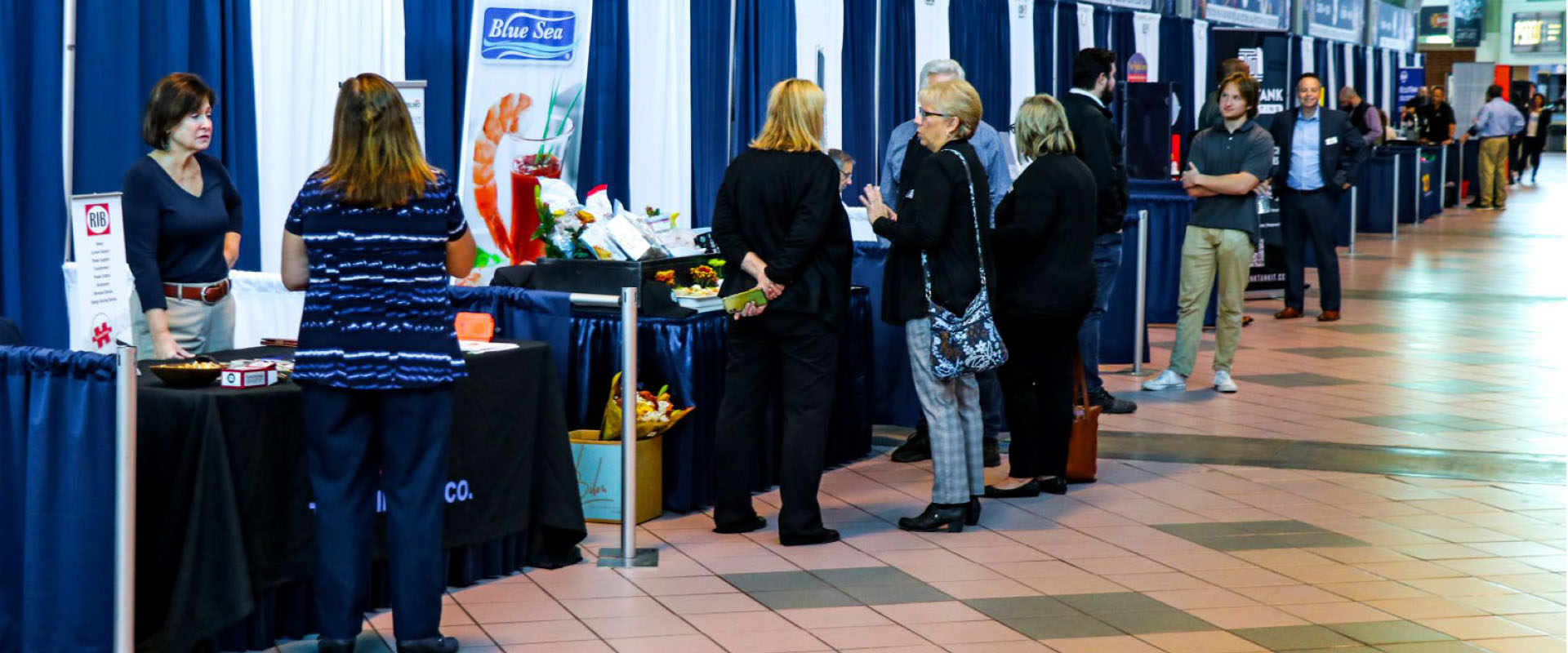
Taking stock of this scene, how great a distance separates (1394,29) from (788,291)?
24718 millimetres

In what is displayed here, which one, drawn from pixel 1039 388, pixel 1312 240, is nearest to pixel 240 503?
pixel 1039 388

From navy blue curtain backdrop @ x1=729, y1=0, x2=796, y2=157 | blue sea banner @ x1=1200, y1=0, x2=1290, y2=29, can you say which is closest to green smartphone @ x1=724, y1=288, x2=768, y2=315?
navy blue curtain backdrop @ x1=729, y1=0, x2=796, y2=157

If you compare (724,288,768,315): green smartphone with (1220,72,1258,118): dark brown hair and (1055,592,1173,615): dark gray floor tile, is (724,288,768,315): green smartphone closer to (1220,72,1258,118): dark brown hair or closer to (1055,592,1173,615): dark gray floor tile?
(1055,592,1173,615): dark gray floor tile

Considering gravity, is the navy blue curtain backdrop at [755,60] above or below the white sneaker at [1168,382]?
above

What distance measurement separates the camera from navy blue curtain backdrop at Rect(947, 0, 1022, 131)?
11.6m

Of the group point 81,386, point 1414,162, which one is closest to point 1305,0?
point 1414,162

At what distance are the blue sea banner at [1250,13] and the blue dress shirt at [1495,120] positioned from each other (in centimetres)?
371

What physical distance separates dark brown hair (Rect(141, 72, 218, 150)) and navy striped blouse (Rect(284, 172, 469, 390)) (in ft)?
2.51

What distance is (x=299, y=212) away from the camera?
3.57 meters

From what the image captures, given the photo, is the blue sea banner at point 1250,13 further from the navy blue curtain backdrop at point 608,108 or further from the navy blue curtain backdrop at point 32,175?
the navy blue curtain backdrop at point 32,175

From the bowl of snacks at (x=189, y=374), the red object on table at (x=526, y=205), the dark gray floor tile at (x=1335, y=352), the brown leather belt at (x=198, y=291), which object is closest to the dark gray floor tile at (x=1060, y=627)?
the bowl of snacks at (x=189, y=374)

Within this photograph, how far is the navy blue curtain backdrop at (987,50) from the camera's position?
38.1ft

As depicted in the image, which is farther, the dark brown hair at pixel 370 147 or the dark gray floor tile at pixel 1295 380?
the dark gray floor tile at pixel 1295 380

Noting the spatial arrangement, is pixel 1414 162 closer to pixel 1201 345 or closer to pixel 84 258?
pixel 1201 345
